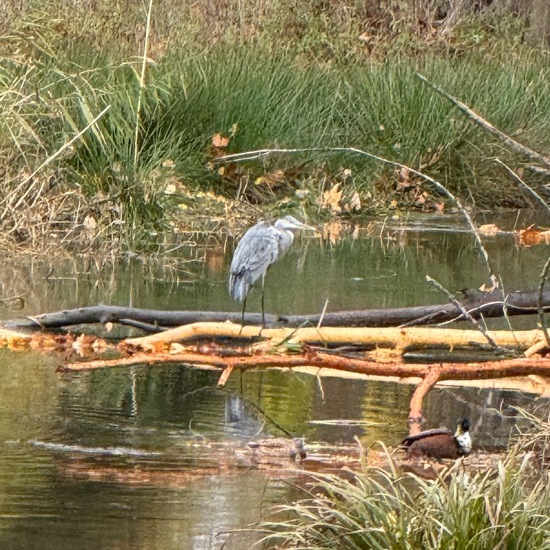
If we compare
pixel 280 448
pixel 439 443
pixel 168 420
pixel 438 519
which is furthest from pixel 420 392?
pixel 438 519

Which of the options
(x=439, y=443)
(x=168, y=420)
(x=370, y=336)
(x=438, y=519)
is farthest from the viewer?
(x=370, y=336)

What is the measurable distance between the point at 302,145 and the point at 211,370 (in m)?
10.2

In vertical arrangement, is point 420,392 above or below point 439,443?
above

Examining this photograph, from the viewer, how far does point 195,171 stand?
1727 cm

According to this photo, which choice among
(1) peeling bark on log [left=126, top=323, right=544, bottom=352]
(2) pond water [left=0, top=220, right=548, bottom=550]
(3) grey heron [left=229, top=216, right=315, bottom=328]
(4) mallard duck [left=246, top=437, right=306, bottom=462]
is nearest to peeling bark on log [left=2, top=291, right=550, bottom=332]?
(1) peeling bark on log [left=126, top=323, right=544, bottom=352]

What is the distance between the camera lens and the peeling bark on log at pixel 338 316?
339 inches

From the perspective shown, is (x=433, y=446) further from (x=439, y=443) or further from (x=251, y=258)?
(x=251, y=258)

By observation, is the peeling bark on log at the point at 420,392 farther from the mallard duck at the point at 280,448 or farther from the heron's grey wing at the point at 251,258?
the heron's grey wing at the point at 251,258

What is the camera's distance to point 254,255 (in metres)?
9.77

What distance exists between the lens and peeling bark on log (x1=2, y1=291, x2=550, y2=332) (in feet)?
28.2

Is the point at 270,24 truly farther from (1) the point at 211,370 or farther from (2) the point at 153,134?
(1) the point at 211,370

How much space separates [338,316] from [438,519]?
425cm

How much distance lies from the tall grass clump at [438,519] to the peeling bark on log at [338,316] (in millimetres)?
3801

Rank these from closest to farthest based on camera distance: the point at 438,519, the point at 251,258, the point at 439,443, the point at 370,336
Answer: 1. the point at 438,519
2. the point at 439,443
3. the point at 370,336
4. the point at 251,258
